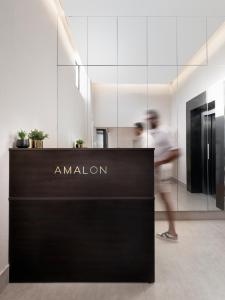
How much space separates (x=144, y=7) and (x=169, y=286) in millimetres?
4141

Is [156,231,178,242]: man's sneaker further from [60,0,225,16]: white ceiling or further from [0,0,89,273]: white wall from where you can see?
[60,0,225,16]: white ceiling

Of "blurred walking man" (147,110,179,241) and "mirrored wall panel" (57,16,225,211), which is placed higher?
"mirrored wall panel" (57,16,225,211)

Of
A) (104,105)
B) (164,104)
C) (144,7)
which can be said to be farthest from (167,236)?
(144,7)

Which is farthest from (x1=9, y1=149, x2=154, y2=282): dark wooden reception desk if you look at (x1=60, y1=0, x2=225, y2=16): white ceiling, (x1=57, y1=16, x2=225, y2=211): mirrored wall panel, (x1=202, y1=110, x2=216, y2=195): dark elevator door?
(x1=60, y1=0, x2=225, y2=16): white ceiling

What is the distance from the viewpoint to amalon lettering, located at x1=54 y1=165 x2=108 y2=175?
3.01 metres

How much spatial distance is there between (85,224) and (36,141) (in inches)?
39.4

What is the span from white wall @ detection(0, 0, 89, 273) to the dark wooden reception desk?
0.55 ft

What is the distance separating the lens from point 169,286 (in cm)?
291

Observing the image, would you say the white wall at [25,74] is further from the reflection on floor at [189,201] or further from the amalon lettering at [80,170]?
the reflection on floor at [189,201]

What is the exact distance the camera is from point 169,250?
389 cm

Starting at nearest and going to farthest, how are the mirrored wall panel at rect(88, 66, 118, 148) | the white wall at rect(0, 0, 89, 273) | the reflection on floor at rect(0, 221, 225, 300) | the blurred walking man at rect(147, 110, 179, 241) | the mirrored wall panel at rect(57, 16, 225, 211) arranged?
the reflection on floor at rect(0, 221, 225, 300) < the white wall at rect(0, 0, 89, 273) < the blurred walking man at rect(147, 110, 179, 241) < the mirrored wall panel at rect(57, 16, 225, 211) < the mirrored wall panel at rect(88, 66, 118, 148)

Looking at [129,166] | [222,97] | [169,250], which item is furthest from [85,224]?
[222,97]

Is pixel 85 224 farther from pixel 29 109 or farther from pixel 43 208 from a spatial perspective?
pixel 29 109

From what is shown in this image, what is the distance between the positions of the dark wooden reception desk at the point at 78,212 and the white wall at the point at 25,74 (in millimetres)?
167
